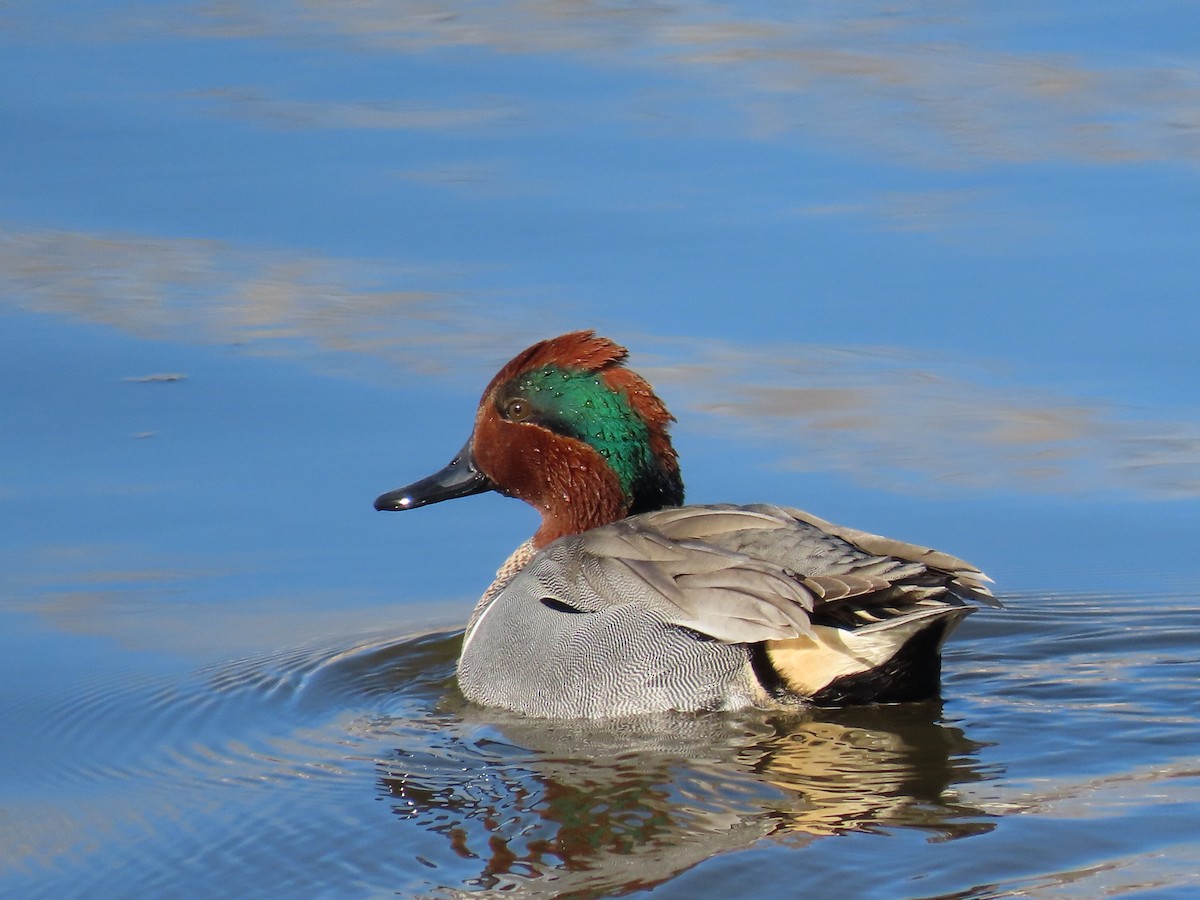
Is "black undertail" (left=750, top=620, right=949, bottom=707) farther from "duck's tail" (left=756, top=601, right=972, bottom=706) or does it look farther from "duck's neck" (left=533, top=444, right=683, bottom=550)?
"duck's neck" (left=533, top=444, right=683, bottom=550)

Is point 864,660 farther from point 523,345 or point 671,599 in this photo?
point 523,345

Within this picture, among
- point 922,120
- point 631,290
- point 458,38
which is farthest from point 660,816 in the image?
point 458,38

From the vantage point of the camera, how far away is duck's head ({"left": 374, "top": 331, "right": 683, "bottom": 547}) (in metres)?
7.26

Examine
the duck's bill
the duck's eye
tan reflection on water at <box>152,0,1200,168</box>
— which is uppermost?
tan reflection on water at <box>152,0,1200,168</box>

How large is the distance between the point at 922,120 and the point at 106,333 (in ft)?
16.0

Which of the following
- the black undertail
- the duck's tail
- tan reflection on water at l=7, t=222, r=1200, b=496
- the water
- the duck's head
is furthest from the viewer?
tan reflection on water at l=7, t=222, r=1200, b=496

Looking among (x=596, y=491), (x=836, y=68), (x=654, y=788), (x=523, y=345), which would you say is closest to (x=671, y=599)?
(x=654, y=788)

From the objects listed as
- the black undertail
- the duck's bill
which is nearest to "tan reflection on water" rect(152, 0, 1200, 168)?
the duck's bill

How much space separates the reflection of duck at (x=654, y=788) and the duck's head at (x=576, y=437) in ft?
3.24

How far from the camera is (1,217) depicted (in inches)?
421

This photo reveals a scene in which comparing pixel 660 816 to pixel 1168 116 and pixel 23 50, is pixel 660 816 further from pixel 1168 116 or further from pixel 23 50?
pixel 23 50

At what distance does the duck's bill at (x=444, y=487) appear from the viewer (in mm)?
7668

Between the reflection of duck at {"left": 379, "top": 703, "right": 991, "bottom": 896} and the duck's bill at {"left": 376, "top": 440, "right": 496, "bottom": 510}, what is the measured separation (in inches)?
46.5

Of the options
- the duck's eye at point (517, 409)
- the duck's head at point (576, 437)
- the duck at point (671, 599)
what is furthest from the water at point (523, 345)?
the duck's eye at point (517, 409)
